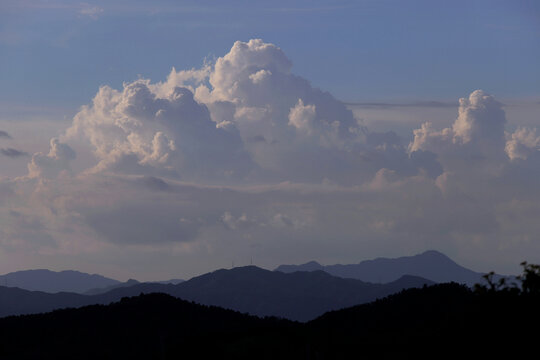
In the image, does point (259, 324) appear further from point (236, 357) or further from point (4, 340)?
point (4, 340)

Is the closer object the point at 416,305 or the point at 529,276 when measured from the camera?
the point at 529,276

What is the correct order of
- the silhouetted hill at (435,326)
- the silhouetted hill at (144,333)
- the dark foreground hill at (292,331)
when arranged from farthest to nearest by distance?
the silhouetted hill at (144,333) < the dark foreground hill at (292,331) < the silhouetted hill at (435,326)

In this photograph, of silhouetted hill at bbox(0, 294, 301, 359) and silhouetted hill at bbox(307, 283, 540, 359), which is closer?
silhouetted hill at bbox(307, 283, 540, 359)

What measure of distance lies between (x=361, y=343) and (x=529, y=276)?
47.2 metres

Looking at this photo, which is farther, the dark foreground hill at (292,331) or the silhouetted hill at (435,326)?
the dark foreground hill at (292,331)

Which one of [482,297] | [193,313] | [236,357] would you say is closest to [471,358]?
[482,297]

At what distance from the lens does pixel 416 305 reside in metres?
169

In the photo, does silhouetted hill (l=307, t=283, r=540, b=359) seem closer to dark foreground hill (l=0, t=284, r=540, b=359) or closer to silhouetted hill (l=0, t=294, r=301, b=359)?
dark foreground hill (l=0, t=284, r=540, b=359)

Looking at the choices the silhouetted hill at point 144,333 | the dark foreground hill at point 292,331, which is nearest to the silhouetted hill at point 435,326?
the dark foreground hill at point 292,331

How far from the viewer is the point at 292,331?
155 metres

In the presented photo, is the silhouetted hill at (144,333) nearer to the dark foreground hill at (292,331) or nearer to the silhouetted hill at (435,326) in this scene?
the dark foreground hill at (292,331)

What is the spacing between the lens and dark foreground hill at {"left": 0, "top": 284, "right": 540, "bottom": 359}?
327 ft

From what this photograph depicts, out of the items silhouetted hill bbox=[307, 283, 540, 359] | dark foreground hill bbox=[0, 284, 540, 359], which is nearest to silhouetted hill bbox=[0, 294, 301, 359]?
dark foreground hill bbox=[0, 284, 540, 359]

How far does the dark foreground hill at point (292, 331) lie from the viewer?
99.8 meters
